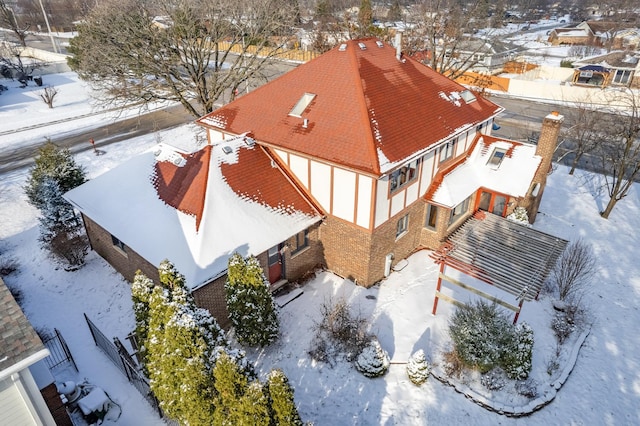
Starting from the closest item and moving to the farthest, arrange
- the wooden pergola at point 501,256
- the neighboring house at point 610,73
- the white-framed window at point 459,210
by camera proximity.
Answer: the wooden pergola at point 501,256 → the white-framed window at point 459,210 → the neighboring house at point 610,73

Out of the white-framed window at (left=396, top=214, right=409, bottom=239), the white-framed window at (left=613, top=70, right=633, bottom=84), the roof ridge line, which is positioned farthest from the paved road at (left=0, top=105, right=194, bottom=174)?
the white-framed window at (left=613, top=70, right=633, bottom=84)

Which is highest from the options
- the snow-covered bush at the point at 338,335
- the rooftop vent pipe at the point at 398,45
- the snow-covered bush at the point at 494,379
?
the rooftop vent pipe at the point at 398,45

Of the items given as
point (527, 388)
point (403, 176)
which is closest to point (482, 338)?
point (527, 388)

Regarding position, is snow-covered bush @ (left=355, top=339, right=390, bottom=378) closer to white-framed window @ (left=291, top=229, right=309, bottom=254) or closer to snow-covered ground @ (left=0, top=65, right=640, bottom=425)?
snow-covered ground @ (left=0, top=65, right=640, bottom=425)

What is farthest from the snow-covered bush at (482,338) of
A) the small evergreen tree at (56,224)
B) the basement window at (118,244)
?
the small evergreen tree at (56,224)

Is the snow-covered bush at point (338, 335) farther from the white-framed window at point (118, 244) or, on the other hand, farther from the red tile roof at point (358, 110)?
the white-framed window at point (118, 244)

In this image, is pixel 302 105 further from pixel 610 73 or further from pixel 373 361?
pixel 610 73
